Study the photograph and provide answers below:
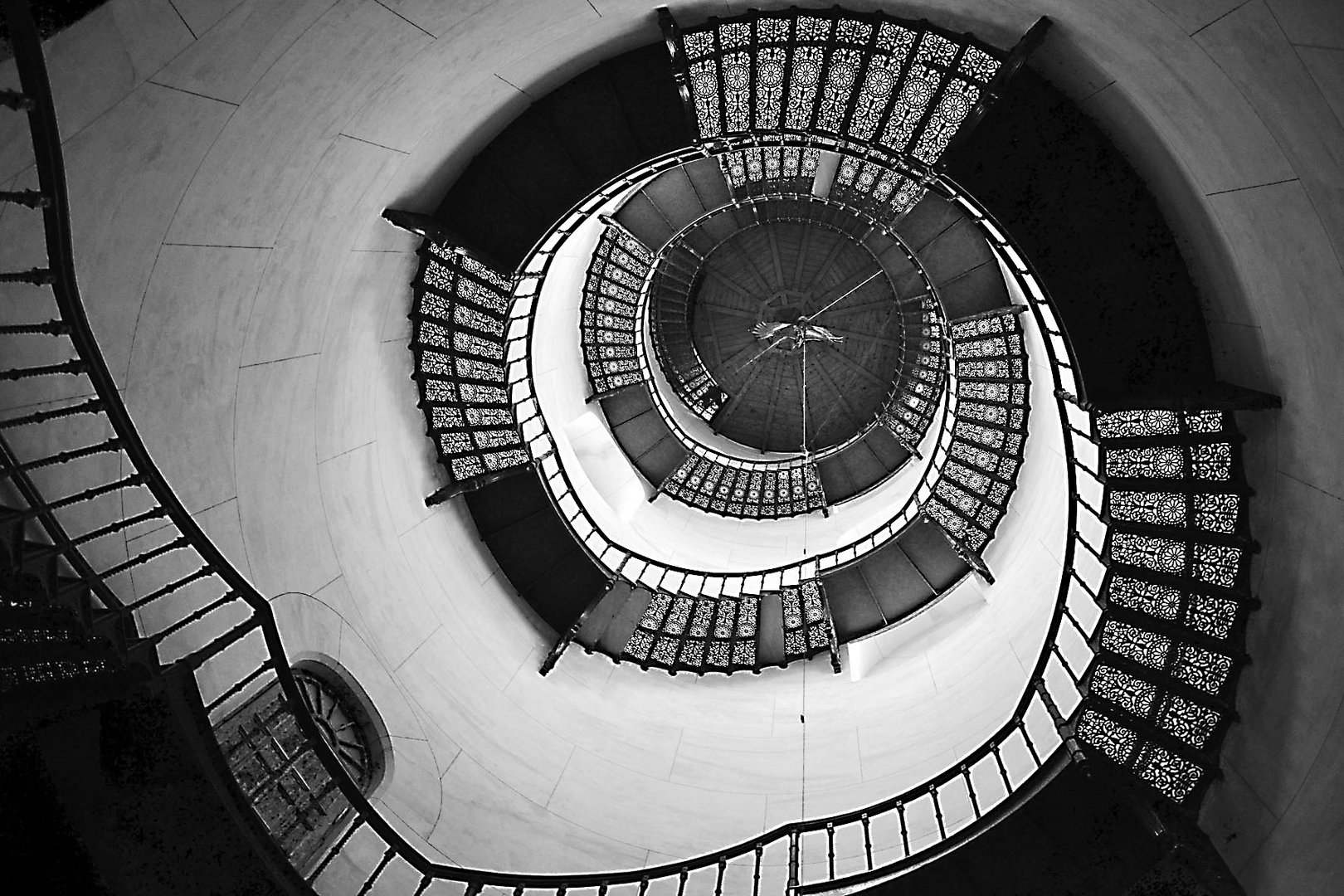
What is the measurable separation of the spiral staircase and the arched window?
28 cm

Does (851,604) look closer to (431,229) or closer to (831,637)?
(831,637)

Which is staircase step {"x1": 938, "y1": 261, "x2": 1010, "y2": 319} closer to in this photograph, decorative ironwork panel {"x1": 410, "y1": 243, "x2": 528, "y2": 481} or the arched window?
decorative ironwork panel {"x1": 410, "y1": 243, "x2": 528, "y2": 481}

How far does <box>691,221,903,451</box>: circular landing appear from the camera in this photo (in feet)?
42.5

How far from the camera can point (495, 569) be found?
9781mm

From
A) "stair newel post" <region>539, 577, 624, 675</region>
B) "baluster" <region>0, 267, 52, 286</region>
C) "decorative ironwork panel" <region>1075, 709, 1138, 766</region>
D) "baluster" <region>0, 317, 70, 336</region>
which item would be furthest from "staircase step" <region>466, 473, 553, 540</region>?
"decorative ironwork panel" <region>1075, 709, 1138, 766</region>

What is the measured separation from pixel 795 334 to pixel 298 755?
8989 mm

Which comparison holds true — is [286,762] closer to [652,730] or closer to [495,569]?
[495,569]

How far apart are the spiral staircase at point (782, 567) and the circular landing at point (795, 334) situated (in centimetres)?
74

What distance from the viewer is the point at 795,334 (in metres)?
Result: 12.6

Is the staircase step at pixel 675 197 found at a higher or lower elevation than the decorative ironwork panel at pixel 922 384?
higher

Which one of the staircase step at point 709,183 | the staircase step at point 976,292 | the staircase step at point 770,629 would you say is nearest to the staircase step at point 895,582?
the staircase step at point 770,629

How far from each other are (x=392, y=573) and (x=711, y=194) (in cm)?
675

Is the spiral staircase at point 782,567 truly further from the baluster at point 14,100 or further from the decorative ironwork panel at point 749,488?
the decorative ironwork panel at point 749,488

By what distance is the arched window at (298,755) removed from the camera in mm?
6520
